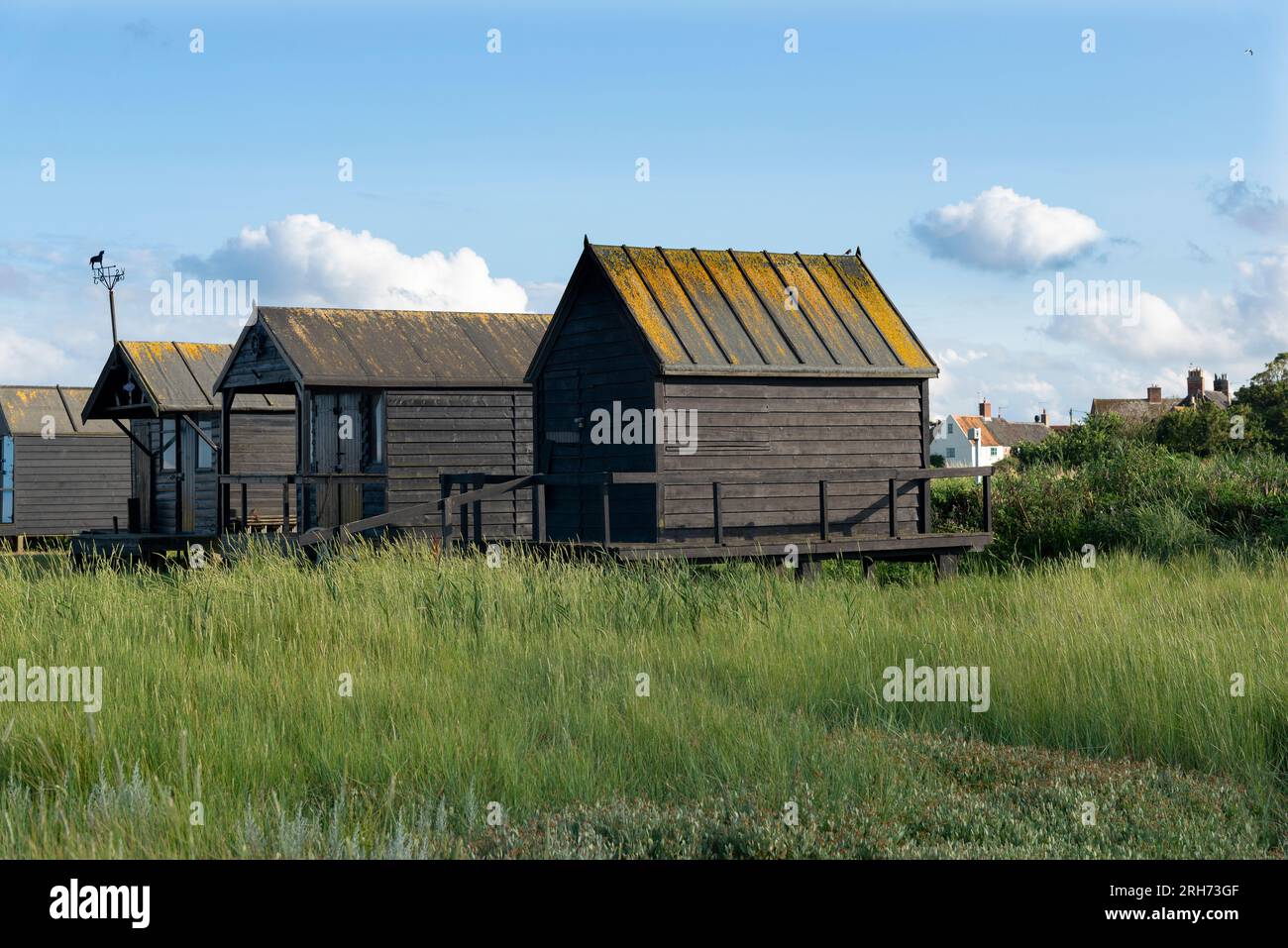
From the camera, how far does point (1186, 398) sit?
82.4 meters

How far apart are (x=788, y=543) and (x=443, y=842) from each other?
11722 mm

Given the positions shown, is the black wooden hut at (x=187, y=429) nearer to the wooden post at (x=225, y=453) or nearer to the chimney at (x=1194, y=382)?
the wooden post at (x=225, y=453)

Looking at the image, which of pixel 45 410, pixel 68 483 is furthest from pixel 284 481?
pixel 45 410

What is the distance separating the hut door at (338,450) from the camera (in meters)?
24.7

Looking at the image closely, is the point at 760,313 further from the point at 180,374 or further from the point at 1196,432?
the point at 1196,432

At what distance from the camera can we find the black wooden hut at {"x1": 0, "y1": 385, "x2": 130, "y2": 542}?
36.8m

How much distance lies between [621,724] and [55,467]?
110ft

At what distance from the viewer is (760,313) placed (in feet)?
66.1

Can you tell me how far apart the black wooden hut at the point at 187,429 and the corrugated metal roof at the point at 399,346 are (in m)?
3.70

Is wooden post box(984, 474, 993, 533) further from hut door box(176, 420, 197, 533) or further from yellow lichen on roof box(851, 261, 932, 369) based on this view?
hut door box(176, 420, 197, 533)

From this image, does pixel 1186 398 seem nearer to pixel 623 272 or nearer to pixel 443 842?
pixel 623 272

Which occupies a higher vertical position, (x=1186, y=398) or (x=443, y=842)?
(x=1186, y=398)

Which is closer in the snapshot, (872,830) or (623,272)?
(872,830)
